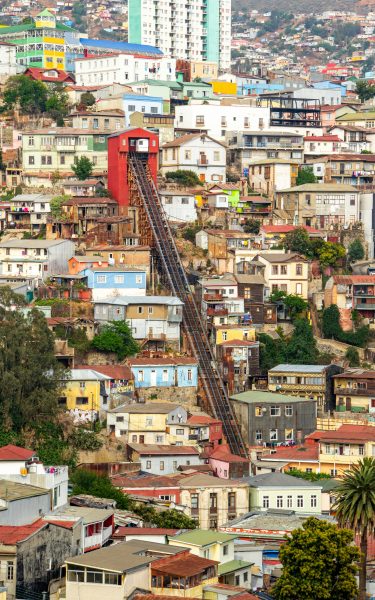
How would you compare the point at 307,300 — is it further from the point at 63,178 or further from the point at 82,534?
the point at 82,534

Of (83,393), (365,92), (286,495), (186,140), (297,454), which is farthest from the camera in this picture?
(365,92)

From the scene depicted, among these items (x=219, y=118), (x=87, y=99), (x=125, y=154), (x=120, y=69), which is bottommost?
(x=125, y=154)

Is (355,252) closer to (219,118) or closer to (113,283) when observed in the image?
(113,283)

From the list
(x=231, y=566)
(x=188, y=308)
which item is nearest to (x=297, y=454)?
(x=188, y=308)

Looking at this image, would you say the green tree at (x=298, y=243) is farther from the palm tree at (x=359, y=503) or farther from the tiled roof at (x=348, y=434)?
the palm tree at (x=359, y=503)

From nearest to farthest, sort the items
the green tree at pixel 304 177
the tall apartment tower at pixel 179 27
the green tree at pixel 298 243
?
the green tree at pixel 298 243 → the green tree at pixel 304 177 → the tall apartment tower at pixel 179 27

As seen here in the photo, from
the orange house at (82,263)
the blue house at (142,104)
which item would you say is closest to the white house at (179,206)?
the orange house at (82,263)

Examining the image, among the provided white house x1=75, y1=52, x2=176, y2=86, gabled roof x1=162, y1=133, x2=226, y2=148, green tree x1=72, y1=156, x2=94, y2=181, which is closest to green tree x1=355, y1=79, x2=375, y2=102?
white house x1=75, y1=52, x2=176, y2=86

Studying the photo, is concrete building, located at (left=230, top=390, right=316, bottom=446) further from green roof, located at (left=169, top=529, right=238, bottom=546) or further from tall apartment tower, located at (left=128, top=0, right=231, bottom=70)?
tall apartment tower, located at (left=128, top=0, right=231, bottom=70)
